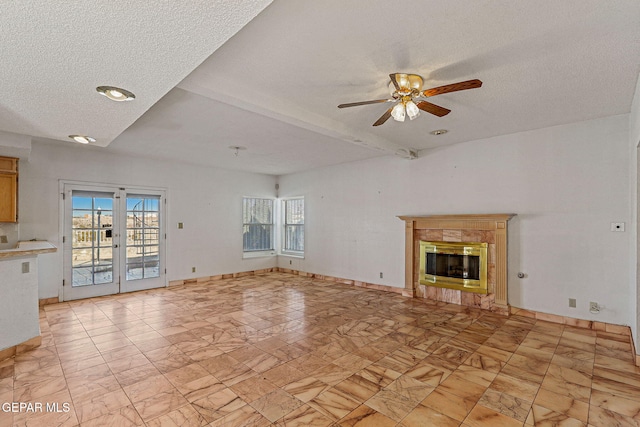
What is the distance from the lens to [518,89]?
10.3 ft

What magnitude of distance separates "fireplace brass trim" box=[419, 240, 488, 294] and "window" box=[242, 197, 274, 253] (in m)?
4.42

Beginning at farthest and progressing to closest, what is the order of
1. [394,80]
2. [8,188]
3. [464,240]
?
[464,240]
[8,188]
[394,80]

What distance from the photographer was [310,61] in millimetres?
2570

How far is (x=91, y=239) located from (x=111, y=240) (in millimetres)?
316

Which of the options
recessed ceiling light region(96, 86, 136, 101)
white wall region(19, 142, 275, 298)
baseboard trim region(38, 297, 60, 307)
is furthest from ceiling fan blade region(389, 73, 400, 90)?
baseboard trim region(38, 297, 60, 307)

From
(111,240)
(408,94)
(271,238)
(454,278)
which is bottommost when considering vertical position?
(454,278)

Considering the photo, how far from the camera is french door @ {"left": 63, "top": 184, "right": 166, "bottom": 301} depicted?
550 centimetres

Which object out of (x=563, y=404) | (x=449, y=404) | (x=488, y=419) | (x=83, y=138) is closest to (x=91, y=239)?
(x=83, y=138)

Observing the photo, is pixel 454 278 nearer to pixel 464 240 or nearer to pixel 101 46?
pixel 464 240

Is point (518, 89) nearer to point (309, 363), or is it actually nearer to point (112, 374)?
point (309, 363)

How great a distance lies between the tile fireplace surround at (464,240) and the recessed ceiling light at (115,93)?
465cm

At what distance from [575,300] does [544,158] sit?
6.52ft

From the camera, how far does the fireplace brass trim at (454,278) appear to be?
493 centimetres

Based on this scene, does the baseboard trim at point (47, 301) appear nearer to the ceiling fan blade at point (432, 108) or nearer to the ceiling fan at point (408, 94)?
the ceiling fan at point (408, 94)
